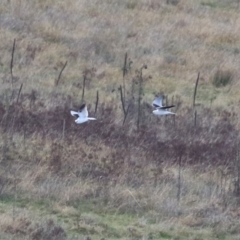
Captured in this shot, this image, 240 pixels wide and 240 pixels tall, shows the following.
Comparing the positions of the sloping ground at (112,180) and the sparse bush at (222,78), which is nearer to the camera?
the sloping ground at (112,180)

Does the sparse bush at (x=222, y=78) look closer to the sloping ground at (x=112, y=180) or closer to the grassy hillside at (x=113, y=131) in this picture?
the grassy hillside at (x=113, y=131)

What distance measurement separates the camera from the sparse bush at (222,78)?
53.1 ft

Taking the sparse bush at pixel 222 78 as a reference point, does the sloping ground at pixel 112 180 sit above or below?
above

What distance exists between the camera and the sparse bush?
1619cm

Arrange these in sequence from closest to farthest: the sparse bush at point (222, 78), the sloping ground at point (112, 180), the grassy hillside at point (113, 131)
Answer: the sloping ground at point (112, 180) < the grassy hillside at point (113, 131) < the sparse bush at point (222, 78)

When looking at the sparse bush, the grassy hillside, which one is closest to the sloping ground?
the grassy hillside

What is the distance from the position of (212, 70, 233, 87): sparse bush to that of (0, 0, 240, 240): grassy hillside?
21mm

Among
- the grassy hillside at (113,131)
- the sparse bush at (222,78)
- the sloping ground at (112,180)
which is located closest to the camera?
the sloping ground at (112,180)

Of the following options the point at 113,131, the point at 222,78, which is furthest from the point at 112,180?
the point at 222,78

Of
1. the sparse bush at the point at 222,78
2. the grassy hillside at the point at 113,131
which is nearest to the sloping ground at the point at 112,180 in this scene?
the grassy hillside at the point at 113,131

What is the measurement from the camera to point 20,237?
7504mm

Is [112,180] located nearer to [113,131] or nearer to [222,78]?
[113,131]

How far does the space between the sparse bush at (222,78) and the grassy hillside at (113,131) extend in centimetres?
2

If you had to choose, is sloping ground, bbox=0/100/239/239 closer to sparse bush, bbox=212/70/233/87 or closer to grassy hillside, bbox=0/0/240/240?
grassy hillside, bbox=0/0/240/240
